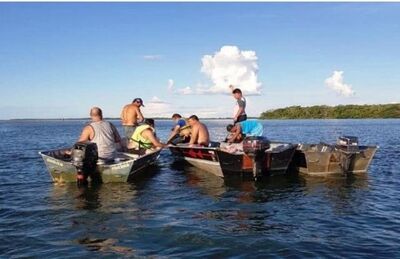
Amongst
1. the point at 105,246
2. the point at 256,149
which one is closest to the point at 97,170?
the point at 256,149

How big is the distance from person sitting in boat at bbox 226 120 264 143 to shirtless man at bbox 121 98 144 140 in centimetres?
367

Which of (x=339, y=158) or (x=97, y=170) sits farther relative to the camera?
(x=339, y=158)

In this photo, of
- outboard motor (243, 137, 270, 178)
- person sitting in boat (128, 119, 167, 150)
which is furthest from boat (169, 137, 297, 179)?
person sitting in boat (128, 119, 167, 150)

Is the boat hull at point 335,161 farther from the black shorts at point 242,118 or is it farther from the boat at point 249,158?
the black shorts at point 242,118

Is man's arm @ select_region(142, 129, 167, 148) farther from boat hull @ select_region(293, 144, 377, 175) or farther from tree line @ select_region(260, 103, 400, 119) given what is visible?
tree line @ select_region(260, 103, 400, 119)

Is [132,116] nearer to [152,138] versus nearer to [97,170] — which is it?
[152,138]

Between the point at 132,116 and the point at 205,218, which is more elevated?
the point at 132,116

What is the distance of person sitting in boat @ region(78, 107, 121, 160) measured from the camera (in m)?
13.1

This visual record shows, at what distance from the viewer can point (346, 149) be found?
14531mm

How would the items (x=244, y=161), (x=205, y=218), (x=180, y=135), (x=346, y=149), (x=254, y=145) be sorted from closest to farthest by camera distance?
(x=205, y=218)
(x=254, y=145)
(x=244, y=161)
(x=346, y=149)
(x=180, y=135)

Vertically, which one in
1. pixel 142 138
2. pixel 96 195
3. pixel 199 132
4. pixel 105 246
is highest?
pixel 199 132

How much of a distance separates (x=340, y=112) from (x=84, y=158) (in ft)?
438

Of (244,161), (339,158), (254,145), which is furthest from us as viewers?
(339,158)

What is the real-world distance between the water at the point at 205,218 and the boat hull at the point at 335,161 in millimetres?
459
